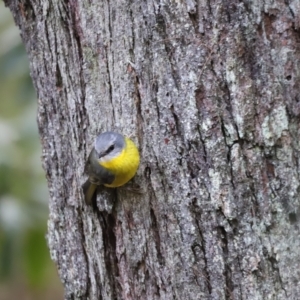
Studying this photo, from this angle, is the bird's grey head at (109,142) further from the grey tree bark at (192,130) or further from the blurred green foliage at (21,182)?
the blurred green foliage at (21,182)

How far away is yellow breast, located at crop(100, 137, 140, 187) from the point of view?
1796mm

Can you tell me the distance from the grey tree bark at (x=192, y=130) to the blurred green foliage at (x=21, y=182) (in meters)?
0.92

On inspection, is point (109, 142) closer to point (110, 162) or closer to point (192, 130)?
point (110, 162)

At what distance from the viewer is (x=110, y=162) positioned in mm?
1939

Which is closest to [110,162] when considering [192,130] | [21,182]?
[192,130]

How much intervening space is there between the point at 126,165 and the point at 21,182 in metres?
1.34

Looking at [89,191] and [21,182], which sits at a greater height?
[21,182]

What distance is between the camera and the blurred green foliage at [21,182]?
2.78 metres

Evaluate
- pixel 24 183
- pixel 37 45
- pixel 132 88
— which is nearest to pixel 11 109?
pixel 24 183

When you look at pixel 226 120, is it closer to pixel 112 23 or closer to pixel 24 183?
pixel 112 23

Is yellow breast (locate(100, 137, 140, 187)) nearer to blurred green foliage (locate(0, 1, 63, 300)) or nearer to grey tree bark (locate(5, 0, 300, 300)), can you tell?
grey tree bark (locate(5, 0, 300, 300))

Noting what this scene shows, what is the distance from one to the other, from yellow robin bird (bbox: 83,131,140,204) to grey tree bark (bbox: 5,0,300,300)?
0.04 metres

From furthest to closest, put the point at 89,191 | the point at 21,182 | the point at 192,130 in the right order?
the point at 21,182
the point at 89,191
the point at 192,130

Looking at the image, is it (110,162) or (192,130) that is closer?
(192,130)
